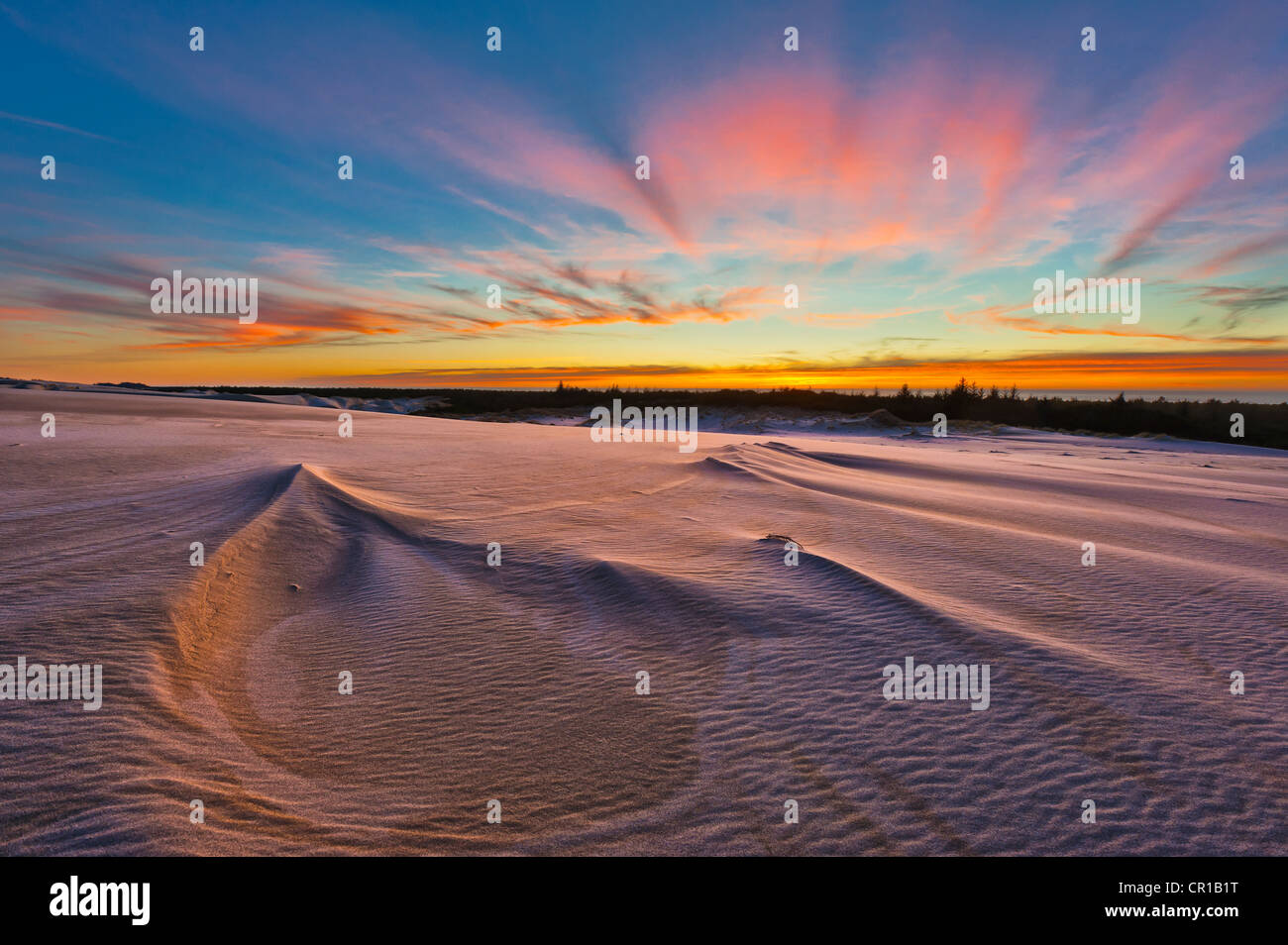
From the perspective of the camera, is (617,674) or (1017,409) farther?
(1017,409)

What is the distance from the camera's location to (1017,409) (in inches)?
1351

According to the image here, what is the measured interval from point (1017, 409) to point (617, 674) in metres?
37.8

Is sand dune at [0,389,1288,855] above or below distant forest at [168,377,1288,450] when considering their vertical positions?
below

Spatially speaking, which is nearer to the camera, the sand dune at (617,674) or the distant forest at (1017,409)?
the sand dune at (617,674)

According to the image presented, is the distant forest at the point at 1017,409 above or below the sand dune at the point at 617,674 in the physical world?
above

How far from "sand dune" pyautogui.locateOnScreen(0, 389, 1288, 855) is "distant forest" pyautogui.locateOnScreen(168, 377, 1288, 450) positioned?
88.1 feet

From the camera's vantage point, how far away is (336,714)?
336cm

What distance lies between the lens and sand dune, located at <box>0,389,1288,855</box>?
2.52 m

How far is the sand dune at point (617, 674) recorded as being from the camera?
2521 mm

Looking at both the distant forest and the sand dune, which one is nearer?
the sand dune

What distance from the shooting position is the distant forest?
94.6 ft

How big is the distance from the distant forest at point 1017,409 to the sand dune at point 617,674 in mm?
26860
